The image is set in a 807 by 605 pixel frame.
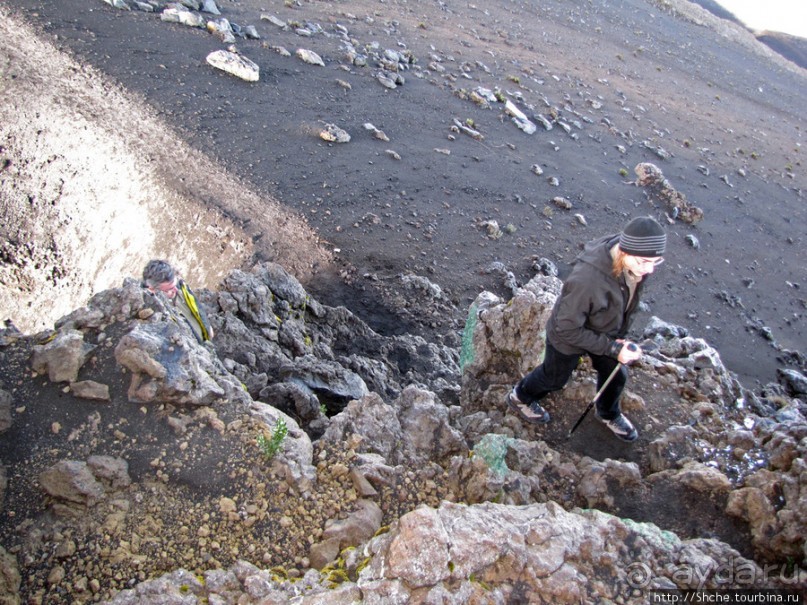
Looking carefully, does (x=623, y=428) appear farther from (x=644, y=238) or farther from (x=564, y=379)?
(x=644, y=238)

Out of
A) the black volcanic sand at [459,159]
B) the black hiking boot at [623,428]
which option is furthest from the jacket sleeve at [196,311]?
the black hiking boot at [623,428]

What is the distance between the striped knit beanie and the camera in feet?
11.4

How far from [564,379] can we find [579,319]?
844mm

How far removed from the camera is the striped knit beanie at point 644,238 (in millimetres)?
3479

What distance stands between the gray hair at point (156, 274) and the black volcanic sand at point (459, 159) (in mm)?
3724

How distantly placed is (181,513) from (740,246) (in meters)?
13.1

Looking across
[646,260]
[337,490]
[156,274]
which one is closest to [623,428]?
[646,260]

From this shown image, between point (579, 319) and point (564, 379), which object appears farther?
point (564, 379)

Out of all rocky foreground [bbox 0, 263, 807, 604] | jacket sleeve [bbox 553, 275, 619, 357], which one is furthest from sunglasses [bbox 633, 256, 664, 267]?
rocky foreground [bbox 0, 263, 807, 604]

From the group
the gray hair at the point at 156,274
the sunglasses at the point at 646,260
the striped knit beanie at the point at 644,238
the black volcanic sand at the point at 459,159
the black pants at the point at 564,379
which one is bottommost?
the black volcanic sand at the point at 459,159

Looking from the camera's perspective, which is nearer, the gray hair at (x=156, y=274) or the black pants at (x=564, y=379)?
the black pants at (x=564, y=379)

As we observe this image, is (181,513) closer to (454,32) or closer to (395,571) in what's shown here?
(395,571)

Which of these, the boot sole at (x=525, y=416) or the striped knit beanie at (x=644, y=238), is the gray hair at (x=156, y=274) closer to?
the boot sole at (x=525, y=416)

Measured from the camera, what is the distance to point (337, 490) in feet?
11.4
